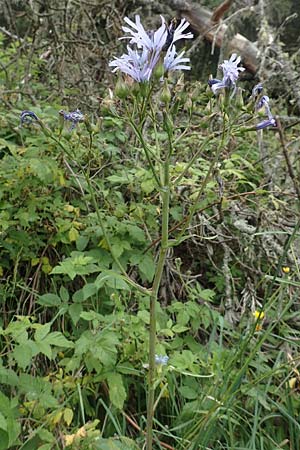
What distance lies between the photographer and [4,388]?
179cm

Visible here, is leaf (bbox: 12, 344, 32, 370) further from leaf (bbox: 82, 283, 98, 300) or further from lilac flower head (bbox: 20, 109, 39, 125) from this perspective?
lilac flower head (bbox: 20, 109, 39, 125)

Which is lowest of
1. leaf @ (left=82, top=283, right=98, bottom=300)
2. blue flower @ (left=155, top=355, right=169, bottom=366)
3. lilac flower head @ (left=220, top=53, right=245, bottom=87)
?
blue flower @ (left=155, top=355, right=169, bottom=366)

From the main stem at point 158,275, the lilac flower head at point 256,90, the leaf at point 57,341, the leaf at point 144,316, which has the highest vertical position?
the lilac flower head at point 256,90

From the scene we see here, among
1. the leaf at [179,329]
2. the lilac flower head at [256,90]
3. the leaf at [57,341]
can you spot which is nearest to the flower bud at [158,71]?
the lilac flower head at [256,90]

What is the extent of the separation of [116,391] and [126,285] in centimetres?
37

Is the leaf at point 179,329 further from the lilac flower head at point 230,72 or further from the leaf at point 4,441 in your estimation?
the lilac flower head at point 230,72

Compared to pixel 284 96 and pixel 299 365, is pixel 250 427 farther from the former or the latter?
pixel 284 96

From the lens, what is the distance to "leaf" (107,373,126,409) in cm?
163

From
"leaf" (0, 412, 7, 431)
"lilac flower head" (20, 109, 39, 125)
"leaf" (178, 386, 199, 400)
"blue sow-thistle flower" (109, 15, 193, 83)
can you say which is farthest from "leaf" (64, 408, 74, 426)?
"blue sow-thistle flower" (109, 15, 193, 83)

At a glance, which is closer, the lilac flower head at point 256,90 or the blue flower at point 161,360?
the lilac flower head at point 256,90

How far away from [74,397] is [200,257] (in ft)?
3.24

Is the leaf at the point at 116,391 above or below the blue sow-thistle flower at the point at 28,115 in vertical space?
below

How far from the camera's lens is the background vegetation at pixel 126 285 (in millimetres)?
1609

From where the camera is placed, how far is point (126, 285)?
6.19 ft
